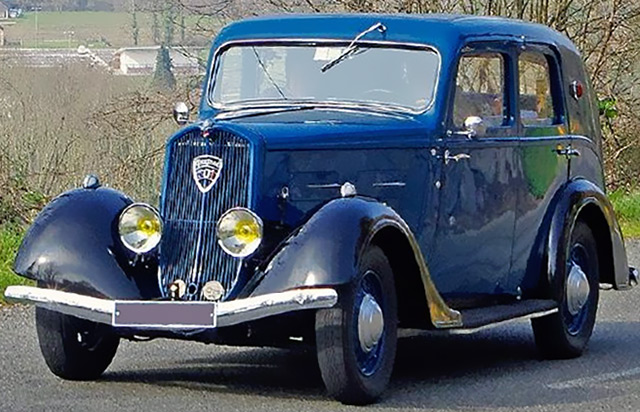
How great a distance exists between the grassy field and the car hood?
38.4 ft

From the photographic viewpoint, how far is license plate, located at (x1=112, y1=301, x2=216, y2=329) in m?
7.34

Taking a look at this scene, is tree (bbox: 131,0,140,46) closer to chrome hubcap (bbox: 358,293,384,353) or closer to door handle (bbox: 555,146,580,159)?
door handle (bbox: 555,146,580,159)

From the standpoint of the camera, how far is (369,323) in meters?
7.68

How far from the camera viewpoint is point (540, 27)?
401 inches

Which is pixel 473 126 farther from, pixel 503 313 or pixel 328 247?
pixel 328 247

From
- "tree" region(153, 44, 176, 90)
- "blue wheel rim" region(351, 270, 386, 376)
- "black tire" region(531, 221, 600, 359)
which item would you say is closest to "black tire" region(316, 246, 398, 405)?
"blue wheel rim" region(351, 270, 386, 376)

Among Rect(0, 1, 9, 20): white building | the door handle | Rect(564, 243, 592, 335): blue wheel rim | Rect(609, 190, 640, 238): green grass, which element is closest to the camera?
Rect(564, 243, 592, 335): blue wheel rim

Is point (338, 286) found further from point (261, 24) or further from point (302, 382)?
point (261, 24)

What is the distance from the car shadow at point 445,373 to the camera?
8.09 metres

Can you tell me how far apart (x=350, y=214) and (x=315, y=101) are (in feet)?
4.48

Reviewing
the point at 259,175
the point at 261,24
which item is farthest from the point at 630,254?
the point at 259,175

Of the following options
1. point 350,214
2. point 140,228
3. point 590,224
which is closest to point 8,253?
point 590,224

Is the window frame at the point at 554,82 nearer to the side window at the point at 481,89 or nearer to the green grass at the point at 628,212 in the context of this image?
the side window at the point at 481,89

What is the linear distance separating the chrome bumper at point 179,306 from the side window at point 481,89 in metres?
2.05
